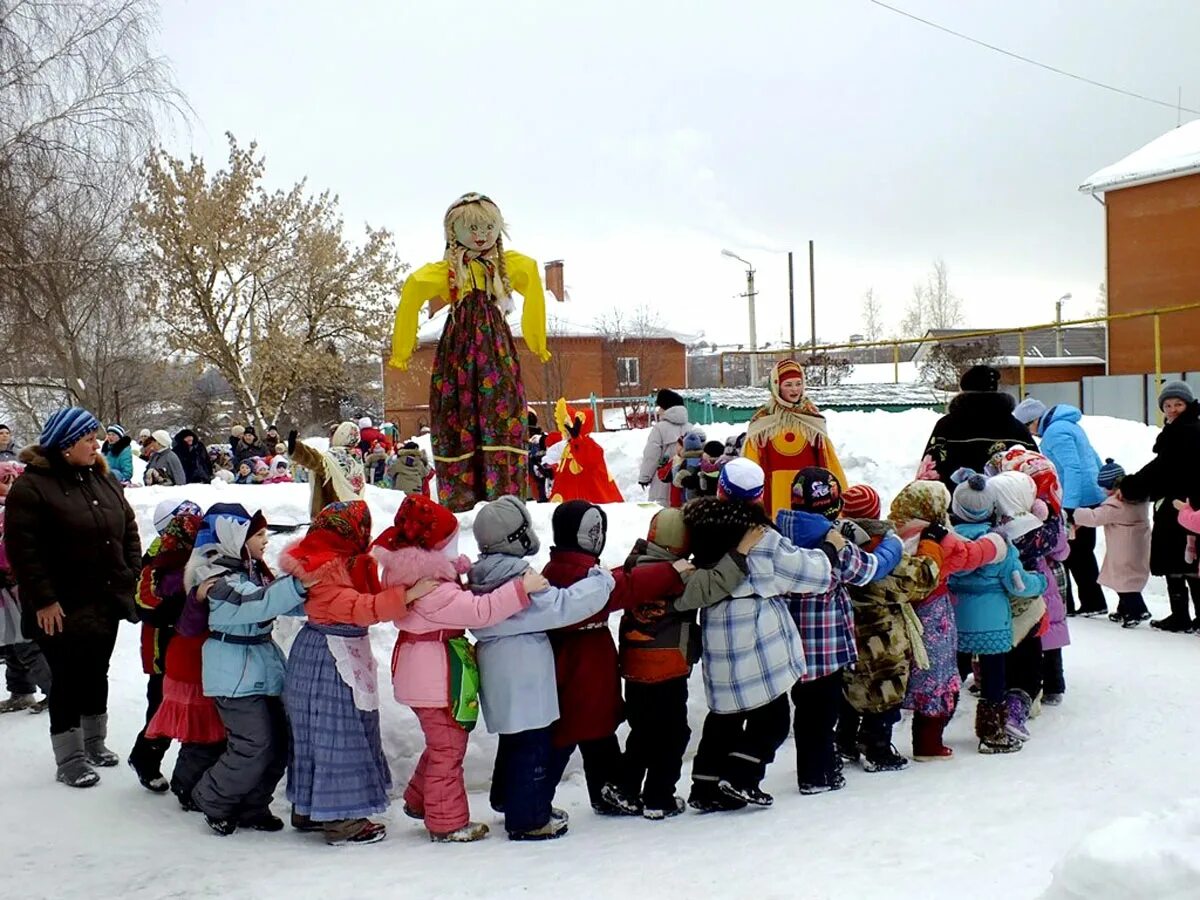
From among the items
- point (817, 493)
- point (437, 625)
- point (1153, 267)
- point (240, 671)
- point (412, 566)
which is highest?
point (1153, 267)

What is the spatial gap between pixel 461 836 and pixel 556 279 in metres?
42.0

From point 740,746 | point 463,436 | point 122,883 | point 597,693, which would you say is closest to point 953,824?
A: point 740,746

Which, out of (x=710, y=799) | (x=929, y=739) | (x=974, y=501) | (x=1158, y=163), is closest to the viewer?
(x=710, y=799)

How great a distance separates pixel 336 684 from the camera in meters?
4.94

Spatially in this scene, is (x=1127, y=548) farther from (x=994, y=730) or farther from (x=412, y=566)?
(x=412, y=566)

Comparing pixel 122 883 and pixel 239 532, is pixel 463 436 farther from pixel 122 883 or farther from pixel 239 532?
pixel 122 883

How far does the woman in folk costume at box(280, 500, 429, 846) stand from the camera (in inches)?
191

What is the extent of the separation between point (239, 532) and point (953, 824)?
3332 millimetres

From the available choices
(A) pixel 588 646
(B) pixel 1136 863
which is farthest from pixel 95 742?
(B) pixel 1136 863

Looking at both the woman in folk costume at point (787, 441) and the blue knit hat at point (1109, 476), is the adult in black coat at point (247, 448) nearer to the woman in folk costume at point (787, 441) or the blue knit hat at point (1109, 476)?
the woman in folk costume at point (787, 441)

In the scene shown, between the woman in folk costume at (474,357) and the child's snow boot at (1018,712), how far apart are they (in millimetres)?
3523

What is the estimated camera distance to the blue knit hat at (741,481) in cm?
513

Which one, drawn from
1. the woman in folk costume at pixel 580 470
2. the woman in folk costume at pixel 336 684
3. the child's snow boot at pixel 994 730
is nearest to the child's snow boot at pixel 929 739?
the child's snow boot at pixel 994 730

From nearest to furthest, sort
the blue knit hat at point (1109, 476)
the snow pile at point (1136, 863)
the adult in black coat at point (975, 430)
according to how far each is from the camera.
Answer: the snow pile at point (1136, 863) → the adult in black coat at point (975, 430) → the blue knit hat at point (1109, 476)
